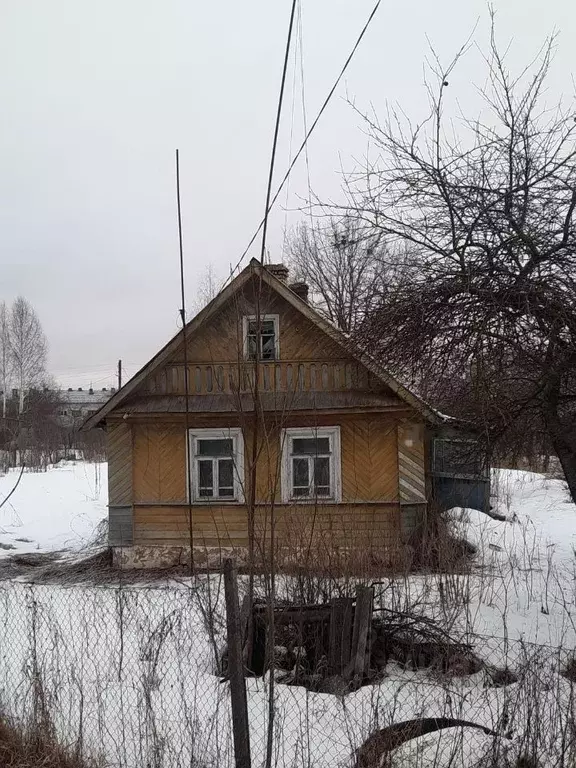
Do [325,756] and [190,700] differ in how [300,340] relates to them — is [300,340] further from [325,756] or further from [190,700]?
[325,756]

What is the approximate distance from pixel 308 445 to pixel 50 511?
1085 cm

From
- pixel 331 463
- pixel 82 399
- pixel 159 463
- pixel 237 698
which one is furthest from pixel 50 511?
pixel 82 399

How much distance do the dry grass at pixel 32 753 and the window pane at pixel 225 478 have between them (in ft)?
23.2

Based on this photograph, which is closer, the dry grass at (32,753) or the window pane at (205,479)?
the dry grass at (32,753)

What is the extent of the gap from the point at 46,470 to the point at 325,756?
28.5 meters

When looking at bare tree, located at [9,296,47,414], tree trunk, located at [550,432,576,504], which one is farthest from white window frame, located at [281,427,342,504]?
bare tree, located at [9,296,47,414]

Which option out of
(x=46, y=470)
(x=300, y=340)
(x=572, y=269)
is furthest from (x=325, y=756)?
(x=46, y=470)

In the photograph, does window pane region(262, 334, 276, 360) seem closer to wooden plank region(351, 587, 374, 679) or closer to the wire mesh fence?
the wire mesh fence

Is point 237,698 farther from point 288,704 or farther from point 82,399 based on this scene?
point 82,399

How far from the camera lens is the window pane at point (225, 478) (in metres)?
10.8

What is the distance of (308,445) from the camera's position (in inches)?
424

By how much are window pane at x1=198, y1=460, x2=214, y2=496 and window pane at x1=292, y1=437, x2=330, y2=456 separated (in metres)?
1.57

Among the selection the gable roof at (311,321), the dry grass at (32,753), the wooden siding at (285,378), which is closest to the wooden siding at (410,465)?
the gable roof at (311,321)

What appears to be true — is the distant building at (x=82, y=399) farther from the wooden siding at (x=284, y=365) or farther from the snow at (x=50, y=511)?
the wooden siding at (x=284, y=365)
